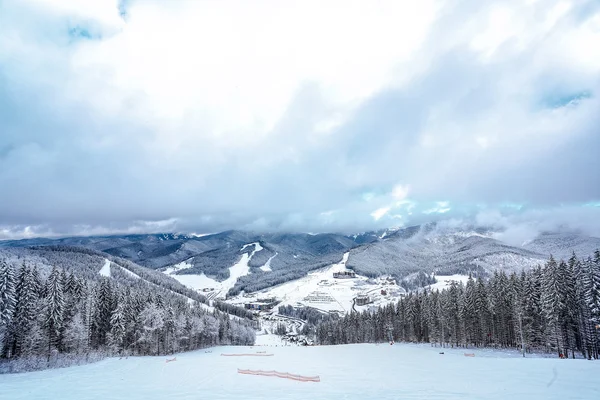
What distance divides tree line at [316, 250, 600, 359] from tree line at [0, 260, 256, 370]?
66.6m

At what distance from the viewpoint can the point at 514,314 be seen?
69875 millimetres

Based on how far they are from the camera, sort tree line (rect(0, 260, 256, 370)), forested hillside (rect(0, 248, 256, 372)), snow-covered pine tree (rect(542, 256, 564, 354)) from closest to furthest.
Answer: forested hillside (rect(0, 248, 256, 372)) → tree line (rect(0, 260, 256, 370)) → snow-covered pine tree (rect(542, 256, 564, 354))

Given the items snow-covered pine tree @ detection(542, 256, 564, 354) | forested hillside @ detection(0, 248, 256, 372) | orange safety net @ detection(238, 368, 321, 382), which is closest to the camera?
orange safety net @ detection(238, 368, 321, 382)

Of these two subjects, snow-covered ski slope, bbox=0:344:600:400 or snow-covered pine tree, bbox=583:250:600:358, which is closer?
snow-covered ski slope, bbox=0:344:600:400

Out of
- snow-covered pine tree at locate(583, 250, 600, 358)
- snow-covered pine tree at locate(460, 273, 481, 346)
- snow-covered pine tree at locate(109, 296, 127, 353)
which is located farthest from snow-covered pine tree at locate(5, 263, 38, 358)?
snow-covered pine tree at locate(583, 250, 600, 358)

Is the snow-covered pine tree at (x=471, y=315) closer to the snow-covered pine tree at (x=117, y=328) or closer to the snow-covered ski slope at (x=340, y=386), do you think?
the snow-covered ski slope at (x=340, y=386)

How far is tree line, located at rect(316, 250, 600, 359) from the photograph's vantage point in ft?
179

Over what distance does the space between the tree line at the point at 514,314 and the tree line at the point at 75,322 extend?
6664 centimetres

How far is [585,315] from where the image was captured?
5362 cm

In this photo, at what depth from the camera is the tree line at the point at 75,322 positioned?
53812 millimetres

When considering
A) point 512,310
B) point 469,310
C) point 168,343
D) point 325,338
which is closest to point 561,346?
point 512,310

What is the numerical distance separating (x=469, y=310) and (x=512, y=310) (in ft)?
34.5

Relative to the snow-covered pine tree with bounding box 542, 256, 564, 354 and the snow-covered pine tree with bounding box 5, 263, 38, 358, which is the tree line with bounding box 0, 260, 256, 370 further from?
the snow-covered pine tree with bounding box 542, 256, 564, 354

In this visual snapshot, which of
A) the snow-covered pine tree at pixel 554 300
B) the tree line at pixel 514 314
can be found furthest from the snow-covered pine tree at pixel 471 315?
the snow-covered pine tree at pixel 554 300
